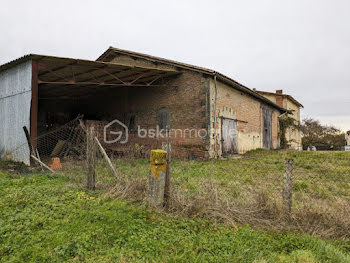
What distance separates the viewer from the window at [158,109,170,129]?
1231 cm

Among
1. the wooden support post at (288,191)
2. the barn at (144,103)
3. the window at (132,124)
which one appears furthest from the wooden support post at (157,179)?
the window at (132,124)

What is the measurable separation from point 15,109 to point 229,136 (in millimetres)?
9865

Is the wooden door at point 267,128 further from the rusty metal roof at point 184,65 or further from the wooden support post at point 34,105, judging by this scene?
the wooden support post at point 34,105

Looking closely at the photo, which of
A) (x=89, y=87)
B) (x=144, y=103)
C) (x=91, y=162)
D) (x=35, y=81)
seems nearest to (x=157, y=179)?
(x=91, y=162)

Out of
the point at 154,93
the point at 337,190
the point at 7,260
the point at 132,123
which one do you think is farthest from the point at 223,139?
the point at 7,260

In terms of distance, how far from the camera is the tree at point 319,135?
34.5 m

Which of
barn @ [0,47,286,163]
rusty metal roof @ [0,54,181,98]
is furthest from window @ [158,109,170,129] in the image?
rusty metal roof @ [0,54,181,98]

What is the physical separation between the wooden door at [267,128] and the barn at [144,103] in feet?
1.92

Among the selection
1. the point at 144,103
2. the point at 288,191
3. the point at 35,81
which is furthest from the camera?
the point at 144,103

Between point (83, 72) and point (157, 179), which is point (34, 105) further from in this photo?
point (157, 179)

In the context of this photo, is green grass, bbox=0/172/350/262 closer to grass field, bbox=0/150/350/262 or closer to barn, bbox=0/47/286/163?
grass field, bbox=0/150/350/262

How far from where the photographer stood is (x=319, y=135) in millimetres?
36062

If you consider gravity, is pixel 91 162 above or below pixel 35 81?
below

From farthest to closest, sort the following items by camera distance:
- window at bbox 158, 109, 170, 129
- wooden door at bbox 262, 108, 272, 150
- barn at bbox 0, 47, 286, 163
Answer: wooden door at bbox 262, 108, 272, 150 → window at bbox 158, 109, 170, 129 → barn at bbox 0, 47, 286, 163
